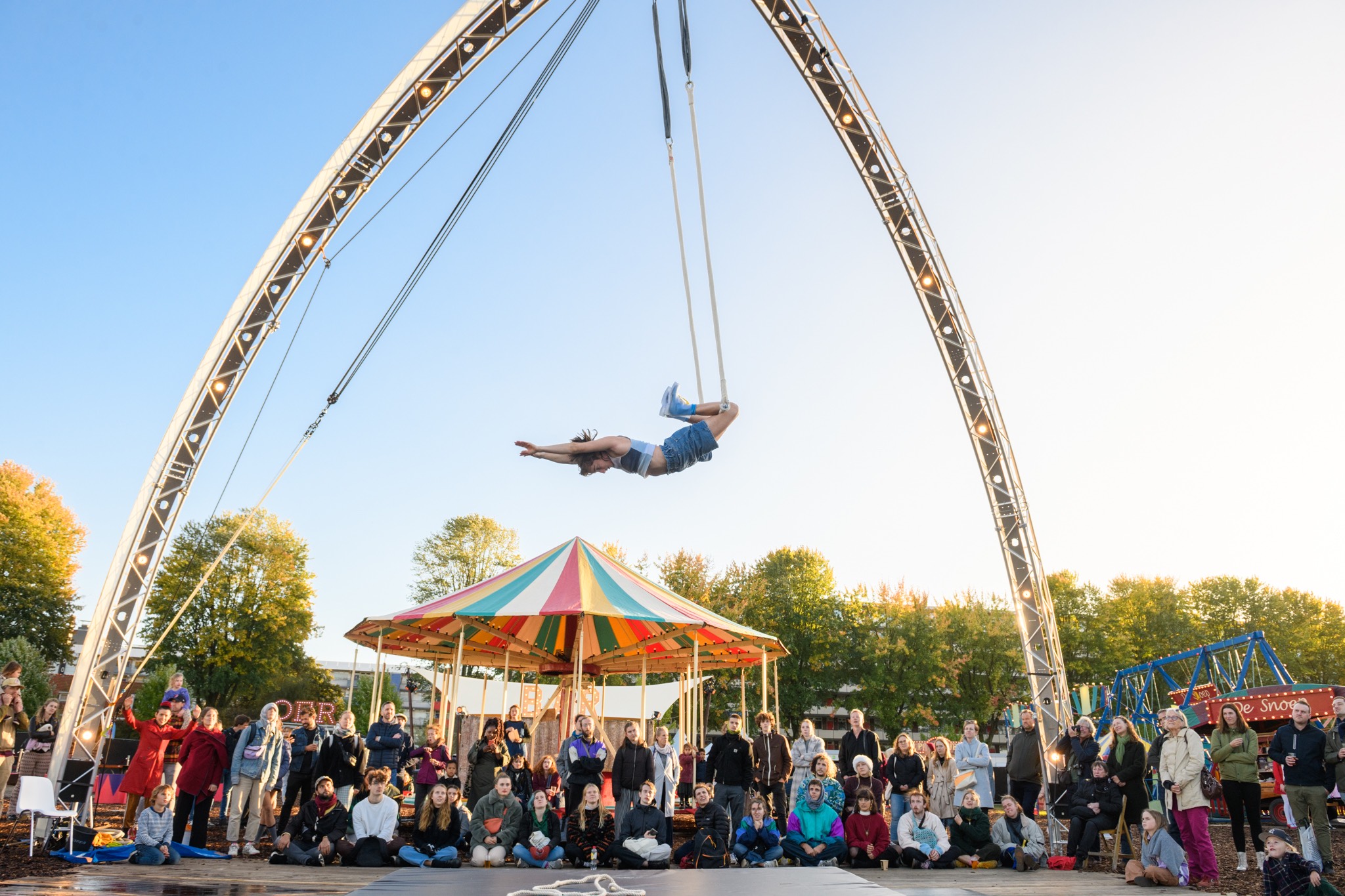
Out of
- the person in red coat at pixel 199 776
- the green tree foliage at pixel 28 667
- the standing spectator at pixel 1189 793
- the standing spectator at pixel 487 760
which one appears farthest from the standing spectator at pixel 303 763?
the green tree foliage at pixel 28 667

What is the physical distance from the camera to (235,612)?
90.2 feet

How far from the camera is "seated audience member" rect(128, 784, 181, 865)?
6.40 m

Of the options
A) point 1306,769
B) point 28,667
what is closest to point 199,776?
point 1306,769

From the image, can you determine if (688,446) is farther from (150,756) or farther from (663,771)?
(150,756)

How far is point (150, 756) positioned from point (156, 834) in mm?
1289

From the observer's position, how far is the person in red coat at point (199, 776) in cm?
730

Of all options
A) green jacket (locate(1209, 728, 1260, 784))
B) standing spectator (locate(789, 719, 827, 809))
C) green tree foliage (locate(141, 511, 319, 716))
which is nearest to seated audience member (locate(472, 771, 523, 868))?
standing spectator (locate(789, 719, 827, 809))

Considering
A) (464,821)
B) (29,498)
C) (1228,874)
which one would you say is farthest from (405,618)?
(29,498)

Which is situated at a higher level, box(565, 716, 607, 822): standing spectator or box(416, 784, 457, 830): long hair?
box(565, 716, 607, 822): standing spectator

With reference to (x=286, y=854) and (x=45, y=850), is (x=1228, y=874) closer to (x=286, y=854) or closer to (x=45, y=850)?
(x=286, y=854)

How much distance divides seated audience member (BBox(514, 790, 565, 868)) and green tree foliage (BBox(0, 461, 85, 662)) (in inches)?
920

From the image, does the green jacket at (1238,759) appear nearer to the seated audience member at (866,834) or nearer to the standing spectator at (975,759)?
the standing spectator at (975,759)

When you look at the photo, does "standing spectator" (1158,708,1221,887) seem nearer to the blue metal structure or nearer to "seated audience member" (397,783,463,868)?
the blue metal structure

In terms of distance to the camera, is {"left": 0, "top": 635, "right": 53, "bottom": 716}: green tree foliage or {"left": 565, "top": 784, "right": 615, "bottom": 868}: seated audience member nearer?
{"left": 565, "top": 784, "right": 615, "bottom": 868}: seated audience member
